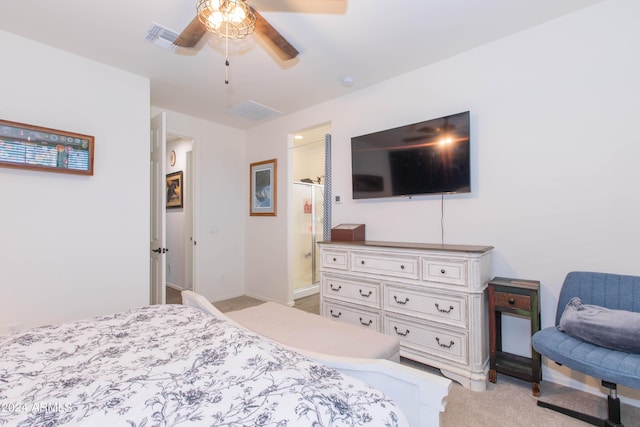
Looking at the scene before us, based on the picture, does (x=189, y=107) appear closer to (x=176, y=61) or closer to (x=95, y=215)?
(x=176, y=61)

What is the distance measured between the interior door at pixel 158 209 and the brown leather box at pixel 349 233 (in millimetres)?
1740

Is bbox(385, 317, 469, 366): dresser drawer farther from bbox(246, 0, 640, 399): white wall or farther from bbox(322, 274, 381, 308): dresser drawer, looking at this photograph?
bbox(246, 0, 640, 399): white wall

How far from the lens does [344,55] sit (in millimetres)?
2559

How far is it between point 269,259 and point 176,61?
2.68 metres

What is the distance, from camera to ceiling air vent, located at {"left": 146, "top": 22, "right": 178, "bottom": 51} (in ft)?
7.23

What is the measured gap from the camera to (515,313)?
2037mm

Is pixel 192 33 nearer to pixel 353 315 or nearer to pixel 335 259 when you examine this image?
pixel 335 259

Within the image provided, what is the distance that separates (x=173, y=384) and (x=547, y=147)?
8.78ft

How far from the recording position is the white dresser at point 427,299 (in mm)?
2082

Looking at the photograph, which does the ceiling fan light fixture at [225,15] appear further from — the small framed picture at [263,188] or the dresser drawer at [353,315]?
the small framed picture at [263,188]

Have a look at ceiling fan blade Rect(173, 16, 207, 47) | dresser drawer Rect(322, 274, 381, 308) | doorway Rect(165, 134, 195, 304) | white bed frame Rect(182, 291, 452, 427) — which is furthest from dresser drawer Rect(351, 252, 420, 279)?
doorway Rect(165, 134, 195, 304)

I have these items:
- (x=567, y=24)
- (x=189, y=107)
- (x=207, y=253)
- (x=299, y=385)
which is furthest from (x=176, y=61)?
(x=567, y=24)

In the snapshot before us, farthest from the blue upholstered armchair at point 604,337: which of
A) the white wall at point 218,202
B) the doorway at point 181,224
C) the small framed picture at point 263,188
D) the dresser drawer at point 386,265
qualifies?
the doorway at point 181,224

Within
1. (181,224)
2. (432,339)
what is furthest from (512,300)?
(181,224)
